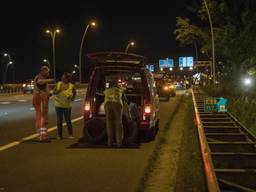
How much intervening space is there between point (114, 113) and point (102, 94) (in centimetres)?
124

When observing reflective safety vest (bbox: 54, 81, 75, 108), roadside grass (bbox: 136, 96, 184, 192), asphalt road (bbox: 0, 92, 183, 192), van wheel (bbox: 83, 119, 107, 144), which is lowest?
roadside grass (bbox: 136, 96, 184, 192)

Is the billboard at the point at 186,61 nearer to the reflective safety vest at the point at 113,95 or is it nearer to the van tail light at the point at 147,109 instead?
the van tail light at the point at 147,109

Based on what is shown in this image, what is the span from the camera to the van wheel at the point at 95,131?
13180 millimetres

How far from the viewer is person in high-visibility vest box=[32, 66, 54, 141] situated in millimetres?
13789

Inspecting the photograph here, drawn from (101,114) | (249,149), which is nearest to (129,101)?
(101,114)

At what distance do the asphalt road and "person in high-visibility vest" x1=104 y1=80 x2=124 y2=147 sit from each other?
394mm

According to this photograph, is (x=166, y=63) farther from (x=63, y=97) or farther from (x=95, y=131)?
(x=95, y=131)

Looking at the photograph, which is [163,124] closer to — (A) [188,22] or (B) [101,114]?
(B) [101,114]

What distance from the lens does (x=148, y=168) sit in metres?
10.0

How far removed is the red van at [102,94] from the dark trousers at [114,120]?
54cm

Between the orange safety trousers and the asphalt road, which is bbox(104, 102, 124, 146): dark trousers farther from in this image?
the orange safety trousers

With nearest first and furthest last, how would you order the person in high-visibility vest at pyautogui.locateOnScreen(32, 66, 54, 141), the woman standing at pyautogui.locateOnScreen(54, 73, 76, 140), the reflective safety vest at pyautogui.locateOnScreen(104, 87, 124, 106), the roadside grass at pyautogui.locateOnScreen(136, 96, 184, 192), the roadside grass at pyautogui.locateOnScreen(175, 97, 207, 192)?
the roadside grass at pyautogui.locateOnScreen(175, 97, 207, 192) → the roadside grass at pyautogui.locateOnScreen(136, 96, 184, 192) → the reflective safety vest at pyautogui.locateOnScreen(104, 87, 124, 106) → the person in high-visibility vest at pyautogui.locateOnScreen(32, 66, 54, 141) → the woman standing at pyautogui.locateOnScreen(54, 73, 76, 140)

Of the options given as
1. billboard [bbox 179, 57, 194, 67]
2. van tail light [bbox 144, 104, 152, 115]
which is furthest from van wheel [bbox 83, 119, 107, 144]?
billboard [bbox 179, 57, 194, 67]

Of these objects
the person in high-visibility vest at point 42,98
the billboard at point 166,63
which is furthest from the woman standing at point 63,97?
the billboard at point 166,63
